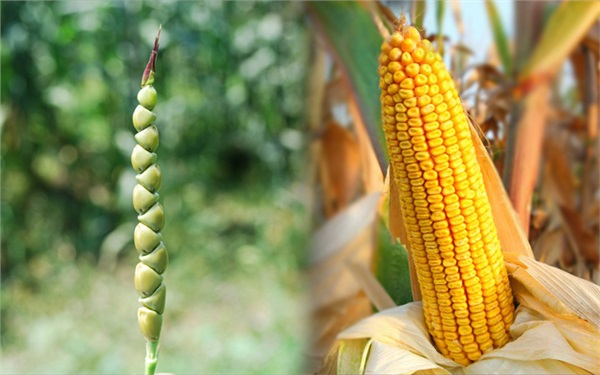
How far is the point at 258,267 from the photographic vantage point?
6.15 feet

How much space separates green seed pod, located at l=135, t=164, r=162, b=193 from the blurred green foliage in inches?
52.9

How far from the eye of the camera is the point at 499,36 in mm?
440

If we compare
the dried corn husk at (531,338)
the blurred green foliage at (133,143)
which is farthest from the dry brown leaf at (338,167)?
the blurred green foliage at (133,143)

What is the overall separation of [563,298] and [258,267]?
1.59 metres

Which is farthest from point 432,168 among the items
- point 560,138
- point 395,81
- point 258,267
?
point 258,267

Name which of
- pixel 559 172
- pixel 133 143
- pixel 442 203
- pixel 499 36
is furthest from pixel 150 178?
pixel 133 143

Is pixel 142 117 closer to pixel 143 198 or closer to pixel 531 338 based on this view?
pixel 143 198

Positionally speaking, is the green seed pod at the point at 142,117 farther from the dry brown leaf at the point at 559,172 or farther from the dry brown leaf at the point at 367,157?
the dry brown leaf at the point at 559,172

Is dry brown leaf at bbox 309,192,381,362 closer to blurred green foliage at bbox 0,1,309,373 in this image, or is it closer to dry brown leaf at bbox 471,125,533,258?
dry brown leaf at bbox 471,125,533,258

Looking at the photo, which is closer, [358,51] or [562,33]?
[358,51]

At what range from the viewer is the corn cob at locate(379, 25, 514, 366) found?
286 millimetres

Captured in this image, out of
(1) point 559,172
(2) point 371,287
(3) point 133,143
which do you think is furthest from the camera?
(3) point 133,143

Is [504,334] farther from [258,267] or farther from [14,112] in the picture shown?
[14,112]

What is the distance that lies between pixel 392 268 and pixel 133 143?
1612 millimetres
